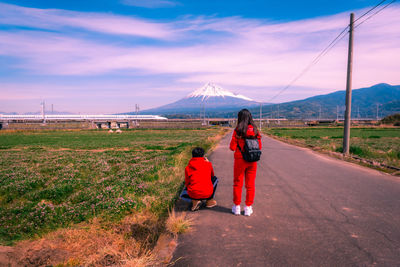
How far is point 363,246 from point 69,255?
13.4ft

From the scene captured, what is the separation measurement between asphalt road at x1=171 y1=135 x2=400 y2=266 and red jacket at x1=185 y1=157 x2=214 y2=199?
0.37 m

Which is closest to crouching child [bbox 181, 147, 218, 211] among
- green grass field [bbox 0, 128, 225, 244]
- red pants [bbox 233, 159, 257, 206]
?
red pants [bbox 233, 159, 257, 206]

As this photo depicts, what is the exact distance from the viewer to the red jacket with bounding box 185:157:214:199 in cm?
517

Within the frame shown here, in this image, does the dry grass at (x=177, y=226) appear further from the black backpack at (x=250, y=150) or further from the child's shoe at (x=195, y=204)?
the black backpack at (x=250, y=150)

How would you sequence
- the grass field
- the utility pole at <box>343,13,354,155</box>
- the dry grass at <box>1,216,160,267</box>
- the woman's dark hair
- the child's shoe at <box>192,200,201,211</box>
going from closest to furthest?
the dry grass at <box>1,216,160,267</box>, the woman's dark hair, the child's shoe at <box>192,200,201,211</box>, the grass field, the utility pole at <box>343,13,354,155</box>

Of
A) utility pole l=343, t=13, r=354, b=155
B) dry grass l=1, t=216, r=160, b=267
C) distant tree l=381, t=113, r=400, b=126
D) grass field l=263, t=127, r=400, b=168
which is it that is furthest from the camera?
distant tree l=381, t=113, r=400, b=126

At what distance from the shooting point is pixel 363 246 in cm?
363

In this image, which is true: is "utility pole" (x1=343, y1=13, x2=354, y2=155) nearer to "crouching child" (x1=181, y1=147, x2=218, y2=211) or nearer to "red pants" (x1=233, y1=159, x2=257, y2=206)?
"red pants" (x1=233, y1=159, x2=257, y2=206)

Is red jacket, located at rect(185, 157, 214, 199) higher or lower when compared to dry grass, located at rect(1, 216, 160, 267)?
higher

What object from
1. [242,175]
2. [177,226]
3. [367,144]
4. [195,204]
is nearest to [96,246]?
[177,226]

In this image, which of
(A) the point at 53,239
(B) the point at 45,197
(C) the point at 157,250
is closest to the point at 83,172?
(B) the point at 45,197

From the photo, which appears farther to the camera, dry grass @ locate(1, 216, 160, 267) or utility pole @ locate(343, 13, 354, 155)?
utility pole @ locate(343, 13, 354, 155)

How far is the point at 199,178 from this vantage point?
17.0 feet

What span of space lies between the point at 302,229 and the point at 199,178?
1.95 m
